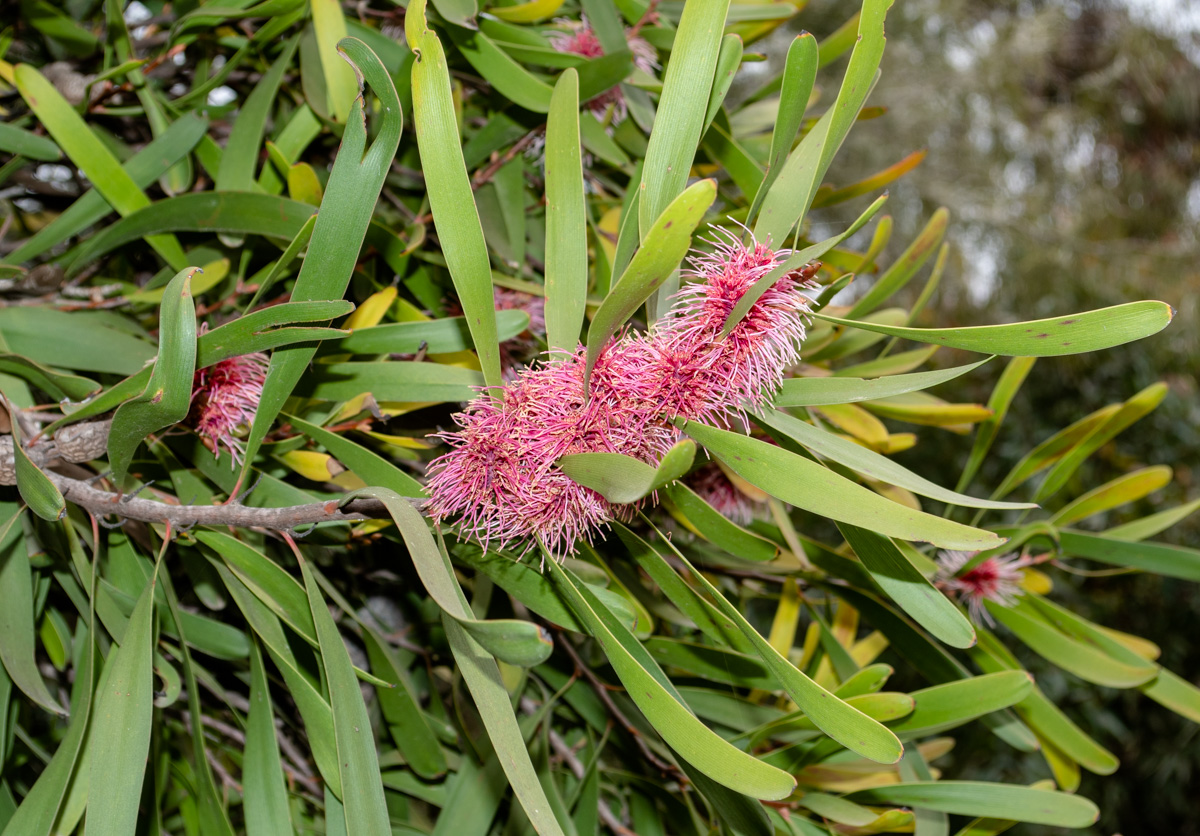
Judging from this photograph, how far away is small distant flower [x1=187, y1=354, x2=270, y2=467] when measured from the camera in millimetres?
384

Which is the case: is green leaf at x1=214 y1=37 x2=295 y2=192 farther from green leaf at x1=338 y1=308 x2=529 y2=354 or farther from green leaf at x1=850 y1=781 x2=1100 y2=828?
green leaf at x1=850 y1=781 x2=1100 y2=828

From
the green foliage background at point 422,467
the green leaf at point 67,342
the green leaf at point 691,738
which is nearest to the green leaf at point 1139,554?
the green foliage background at point 422,467

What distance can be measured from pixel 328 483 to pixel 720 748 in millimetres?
267

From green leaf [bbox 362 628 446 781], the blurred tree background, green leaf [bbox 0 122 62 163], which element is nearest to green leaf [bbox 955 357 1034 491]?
green leaf [bbox 362 628 446 781]

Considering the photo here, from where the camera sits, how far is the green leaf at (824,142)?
0.28 meters

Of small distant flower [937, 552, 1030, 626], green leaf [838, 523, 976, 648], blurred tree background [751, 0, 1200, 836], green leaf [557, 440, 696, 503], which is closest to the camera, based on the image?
green leaf [557, 440, 696, 503]

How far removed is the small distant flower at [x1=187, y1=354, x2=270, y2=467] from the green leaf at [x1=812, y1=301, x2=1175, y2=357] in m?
0.30

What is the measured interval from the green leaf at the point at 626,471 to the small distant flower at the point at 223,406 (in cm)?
19

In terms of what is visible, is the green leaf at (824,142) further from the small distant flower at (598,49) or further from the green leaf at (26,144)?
the green leaf at (26,144)

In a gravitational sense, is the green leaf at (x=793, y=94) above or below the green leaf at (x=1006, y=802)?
above

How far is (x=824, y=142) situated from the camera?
0.98ft

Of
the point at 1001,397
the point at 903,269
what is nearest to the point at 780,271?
the point at 903,269

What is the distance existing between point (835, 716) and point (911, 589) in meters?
0.09

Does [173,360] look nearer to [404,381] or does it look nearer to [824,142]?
[404,381]
